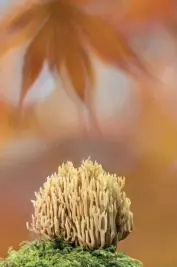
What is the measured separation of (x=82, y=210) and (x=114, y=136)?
2.27 ft

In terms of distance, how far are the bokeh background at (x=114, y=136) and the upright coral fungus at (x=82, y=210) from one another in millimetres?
568

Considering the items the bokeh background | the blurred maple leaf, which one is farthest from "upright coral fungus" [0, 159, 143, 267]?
the blurred maple leaf

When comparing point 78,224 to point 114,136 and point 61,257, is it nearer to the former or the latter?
point 61,257

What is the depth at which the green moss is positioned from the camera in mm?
1168

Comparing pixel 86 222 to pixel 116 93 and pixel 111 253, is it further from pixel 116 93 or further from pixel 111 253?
pixel 116 93

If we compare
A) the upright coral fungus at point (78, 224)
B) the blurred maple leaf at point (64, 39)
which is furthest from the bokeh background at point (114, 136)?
the upright coral fungus at point (78, 224)

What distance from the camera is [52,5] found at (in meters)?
1.92

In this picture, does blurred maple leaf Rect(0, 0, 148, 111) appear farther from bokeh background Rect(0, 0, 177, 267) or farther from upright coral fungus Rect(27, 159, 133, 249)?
upright coral fungus Rect(27, 159, 133, 249)

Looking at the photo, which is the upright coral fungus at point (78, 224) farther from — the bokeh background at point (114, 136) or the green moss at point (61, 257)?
the bokeh background at point (114, 136)

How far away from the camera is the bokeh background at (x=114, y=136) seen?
182cm

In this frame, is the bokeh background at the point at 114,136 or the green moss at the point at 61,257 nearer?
the green moss at the point at 61,257

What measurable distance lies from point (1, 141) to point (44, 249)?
0.72 meters

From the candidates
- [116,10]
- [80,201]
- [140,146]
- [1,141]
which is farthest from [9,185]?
[116,10]

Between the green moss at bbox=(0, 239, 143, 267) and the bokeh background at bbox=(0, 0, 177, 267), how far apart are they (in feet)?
1.89
